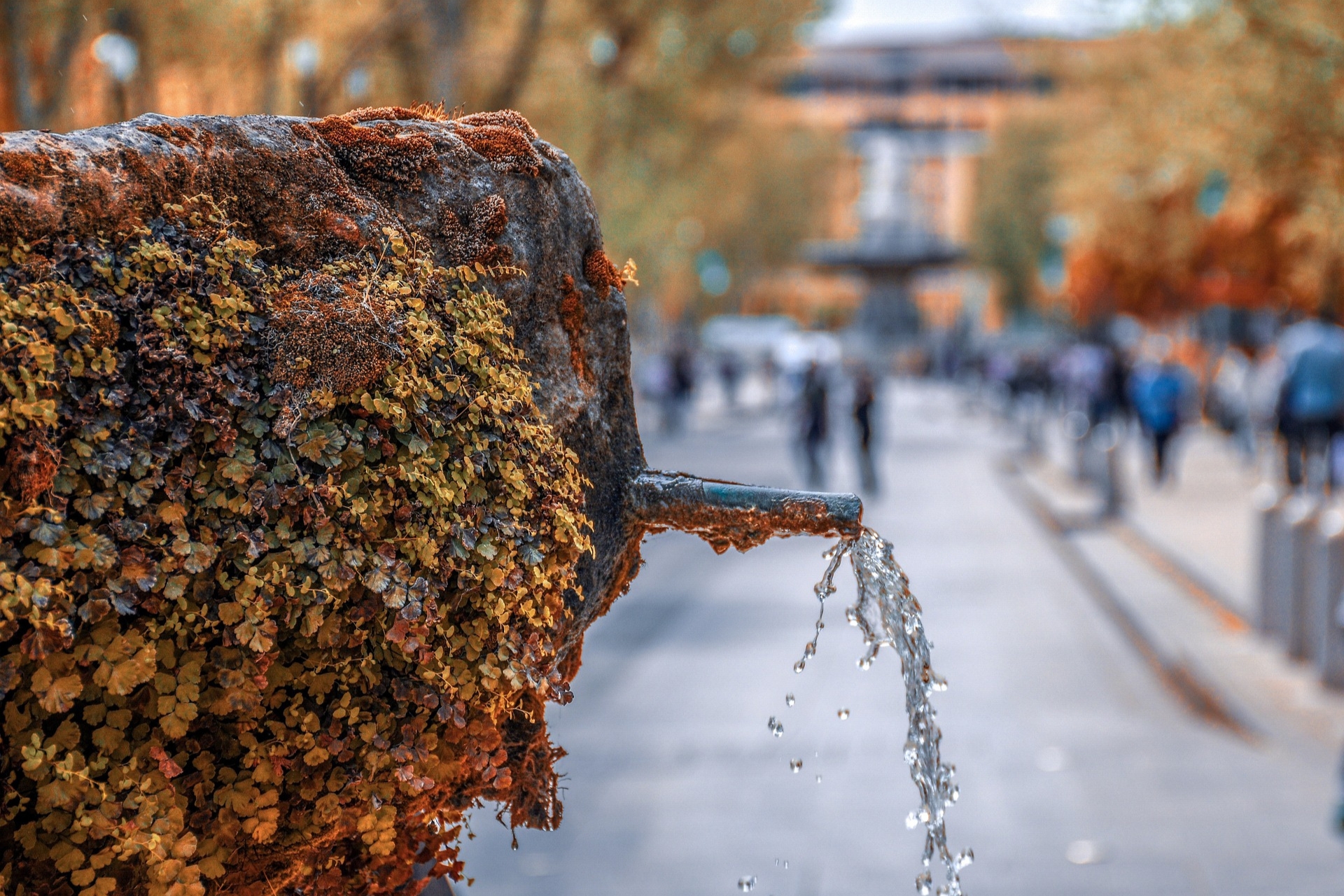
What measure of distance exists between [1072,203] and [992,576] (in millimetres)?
16921

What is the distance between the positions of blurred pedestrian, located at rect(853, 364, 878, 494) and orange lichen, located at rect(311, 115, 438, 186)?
648 inches

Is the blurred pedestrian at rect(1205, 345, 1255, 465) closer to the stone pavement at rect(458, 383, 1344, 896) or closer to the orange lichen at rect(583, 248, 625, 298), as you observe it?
the stone pavement at rect(458, 383, 1344, 896)

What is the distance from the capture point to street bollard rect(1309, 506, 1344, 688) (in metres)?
7.94

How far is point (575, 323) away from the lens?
2463 millimetres

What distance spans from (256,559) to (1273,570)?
27.7ft

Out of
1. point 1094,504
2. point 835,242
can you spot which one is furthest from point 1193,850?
point 835,242

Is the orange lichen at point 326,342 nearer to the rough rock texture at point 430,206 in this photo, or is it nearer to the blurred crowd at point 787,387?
the rough rock texture at point 430,206

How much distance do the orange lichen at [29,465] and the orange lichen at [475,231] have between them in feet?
2.32

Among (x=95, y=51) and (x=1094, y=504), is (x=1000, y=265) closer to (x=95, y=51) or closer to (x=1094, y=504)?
(x=1094, y=504)

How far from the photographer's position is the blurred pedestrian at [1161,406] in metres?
19.0

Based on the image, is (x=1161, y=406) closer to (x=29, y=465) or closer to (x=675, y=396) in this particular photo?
(x=675, y=396)

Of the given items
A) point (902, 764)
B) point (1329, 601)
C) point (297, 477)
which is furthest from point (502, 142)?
point (1329, 601)

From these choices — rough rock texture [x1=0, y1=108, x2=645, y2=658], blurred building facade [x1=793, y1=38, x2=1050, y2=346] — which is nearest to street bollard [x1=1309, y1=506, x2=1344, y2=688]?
rough rock texture [x1=0, y1=108, x2=645, y2=658]

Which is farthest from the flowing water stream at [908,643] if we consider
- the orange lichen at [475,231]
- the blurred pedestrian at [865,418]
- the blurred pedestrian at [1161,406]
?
the blurred pedestrian at [1161,406]
